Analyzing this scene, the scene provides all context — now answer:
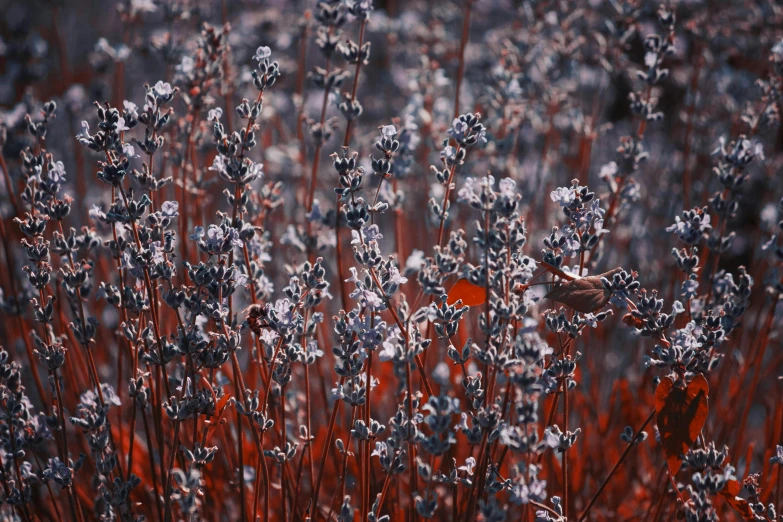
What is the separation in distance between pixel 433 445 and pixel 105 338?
207 centimetres

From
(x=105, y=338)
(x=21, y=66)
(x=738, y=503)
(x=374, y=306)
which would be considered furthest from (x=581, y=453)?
(x=21, y=66)

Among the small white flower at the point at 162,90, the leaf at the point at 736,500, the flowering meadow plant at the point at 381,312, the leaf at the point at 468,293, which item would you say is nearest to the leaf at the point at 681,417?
the flowering meadow plant at the point at 381,312

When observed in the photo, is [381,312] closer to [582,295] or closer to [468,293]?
[468,293]

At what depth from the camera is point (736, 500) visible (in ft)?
4.32

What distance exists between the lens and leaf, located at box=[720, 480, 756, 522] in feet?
4.35

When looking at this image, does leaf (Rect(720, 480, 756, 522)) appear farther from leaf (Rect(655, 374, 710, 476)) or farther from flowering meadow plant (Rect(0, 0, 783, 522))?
leaf (Rect(655, 374, 710, 476))

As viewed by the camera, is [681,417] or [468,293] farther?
[468,293]

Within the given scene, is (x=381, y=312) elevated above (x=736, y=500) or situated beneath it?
elevated above

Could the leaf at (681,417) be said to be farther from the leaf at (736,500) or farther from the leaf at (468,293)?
the leaf at (468,293)

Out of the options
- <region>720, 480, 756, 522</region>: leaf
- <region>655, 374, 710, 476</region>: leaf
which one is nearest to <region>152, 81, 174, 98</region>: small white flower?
<region>655, 374, 710, 476</region>: leaf

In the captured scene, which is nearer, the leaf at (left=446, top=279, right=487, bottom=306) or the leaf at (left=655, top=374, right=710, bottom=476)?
the leaf at (left=655, top=374, right=710, bottom=476)

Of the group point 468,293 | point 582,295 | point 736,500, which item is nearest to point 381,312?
point 468,293

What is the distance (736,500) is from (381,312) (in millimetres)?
1261

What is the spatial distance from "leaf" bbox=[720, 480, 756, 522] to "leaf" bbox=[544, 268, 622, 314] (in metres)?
0.47
